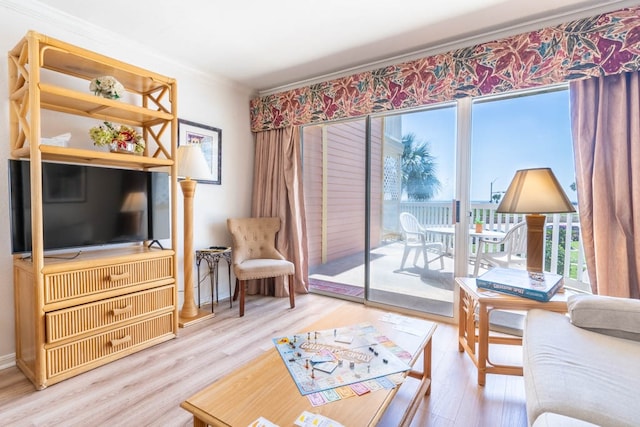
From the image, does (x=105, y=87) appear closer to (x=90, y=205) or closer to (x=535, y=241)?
(x=90, y=205)

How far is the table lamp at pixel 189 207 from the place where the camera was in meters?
2.64

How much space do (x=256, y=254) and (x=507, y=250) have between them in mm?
2421

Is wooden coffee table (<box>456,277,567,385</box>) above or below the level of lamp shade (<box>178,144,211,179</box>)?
below

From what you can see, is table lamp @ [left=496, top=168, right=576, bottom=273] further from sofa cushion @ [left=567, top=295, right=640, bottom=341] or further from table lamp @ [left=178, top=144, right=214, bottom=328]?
table lamp @ [left=178, top=144, right=214, bottom=328]

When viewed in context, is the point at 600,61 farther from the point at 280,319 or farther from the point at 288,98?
the point at 280,319

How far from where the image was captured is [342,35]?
2.46 m

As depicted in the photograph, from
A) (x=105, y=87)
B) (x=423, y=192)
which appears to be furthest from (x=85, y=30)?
(x=423, y=192)

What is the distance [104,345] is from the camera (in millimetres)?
2018

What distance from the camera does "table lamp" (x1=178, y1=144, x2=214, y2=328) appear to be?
8.68 feet

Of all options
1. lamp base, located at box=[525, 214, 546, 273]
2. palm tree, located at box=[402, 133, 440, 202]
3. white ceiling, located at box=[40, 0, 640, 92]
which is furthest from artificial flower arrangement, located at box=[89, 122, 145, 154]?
lamp base, located at box=[525, 214, 546, 273]

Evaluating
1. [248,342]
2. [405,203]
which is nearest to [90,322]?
[248,342]

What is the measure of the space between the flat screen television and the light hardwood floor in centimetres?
84

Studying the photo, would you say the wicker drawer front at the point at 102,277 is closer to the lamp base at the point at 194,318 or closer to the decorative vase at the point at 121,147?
the lamp base at the point at 194,318

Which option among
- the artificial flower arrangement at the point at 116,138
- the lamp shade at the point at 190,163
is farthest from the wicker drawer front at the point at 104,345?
the artificial flower arrangement at the point at 116,138
